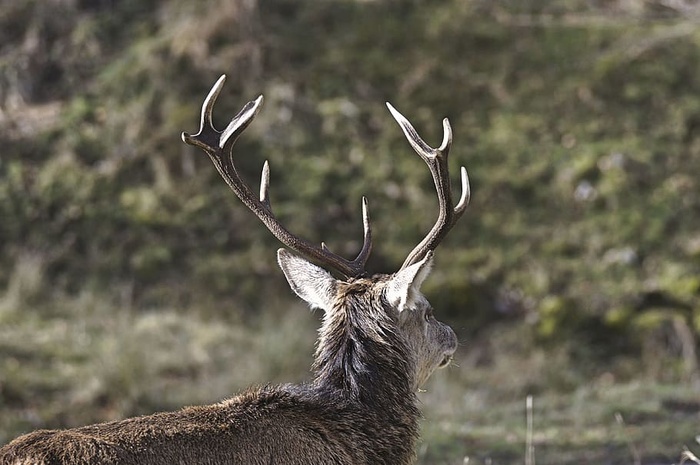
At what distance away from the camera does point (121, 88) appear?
14.0m

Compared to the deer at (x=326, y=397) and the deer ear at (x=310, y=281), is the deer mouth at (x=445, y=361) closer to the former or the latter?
the deer at (x=326, y=397)

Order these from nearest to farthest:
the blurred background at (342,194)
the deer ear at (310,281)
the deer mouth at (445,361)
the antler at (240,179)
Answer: the deer ear at (310,281)
the antler at (240,179)
the deer mouth at (445,361)
the blurred background at (342,194)

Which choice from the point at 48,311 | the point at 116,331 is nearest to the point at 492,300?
the point at 116,331

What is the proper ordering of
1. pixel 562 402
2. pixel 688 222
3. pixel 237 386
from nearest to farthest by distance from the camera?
pixel 562 402, pixel 237 386, pixel 688 222

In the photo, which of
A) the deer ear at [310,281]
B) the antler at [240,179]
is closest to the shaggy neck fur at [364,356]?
the deer ear at [310,281]

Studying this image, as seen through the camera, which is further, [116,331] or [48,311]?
[48,311]

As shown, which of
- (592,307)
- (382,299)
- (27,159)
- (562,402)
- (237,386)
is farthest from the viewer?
(27,159)

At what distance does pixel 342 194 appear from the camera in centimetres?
1311

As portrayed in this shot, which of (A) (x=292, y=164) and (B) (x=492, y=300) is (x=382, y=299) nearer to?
(B) (x=492, y=300)

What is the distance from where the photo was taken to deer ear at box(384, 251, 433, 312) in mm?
4723

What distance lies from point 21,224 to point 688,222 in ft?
25.3

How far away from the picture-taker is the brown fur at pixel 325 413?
388 centimetres

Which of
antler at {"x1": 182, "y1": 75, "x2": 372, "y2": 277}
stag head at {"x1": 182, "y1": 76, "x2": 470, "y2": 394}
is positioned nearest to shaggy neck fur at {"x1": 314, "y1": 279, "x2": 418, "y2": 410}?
stag head at {"x1": 182, "y1": 76, "x2": 470, "y2": 394}

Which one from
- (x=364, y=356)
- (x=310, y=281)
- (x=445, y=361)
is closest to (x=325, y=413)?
(x=364, y=356)
